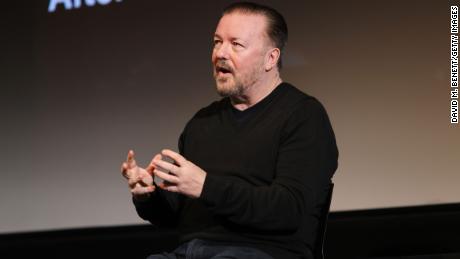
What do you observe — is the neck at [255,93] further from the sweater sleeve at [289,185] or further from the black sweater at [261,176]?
the sweater sleeve at [289,185]

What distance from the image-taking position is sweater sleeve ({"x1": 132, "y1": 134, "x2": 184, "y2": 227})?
213 centimetres

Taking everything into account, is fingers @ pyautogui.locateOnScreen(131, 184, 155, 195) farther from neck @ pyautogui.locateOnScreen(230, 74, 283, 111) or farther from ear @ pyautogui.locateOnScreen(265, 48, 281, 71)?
ear @ pyautogui.locateOnScreen(265, 48, 281, 71)

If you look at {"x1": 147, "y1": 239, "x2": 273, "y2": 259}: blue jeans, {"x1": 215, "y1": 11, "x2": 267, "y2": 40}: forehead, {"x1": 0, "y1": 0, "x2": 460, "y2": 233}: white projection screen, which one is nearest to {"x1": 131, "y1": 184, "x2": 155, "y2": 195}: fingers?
{"x1": 147, "y1": 239, "x2": 273, "y2": 259}: blue jeans

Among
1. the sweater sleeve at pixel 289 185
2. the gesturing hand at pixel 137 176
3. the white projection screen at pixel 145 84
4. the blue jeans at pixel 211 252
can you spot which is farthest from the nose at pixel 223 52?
the white projection screen at pixel 145 84

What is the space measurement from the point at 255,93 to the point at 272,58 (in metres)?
0.12

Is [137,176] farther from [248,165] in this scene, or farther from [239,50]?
[239,50]

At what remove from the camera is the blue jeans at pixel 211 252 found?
1.89 metres

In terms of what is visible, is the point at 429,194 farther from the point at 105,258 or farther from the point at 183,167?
the point at 183,167

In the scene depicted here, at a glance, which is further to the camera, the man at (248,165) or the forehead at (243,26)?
the forehead at (243,26)

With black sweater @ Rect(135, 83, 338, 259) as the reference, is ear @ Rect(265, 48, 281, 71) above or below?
above

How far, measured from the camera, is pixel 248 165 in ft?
6.57

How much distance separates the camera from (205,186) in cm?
179

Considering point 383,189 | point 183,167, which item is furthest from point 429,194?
point 183,167

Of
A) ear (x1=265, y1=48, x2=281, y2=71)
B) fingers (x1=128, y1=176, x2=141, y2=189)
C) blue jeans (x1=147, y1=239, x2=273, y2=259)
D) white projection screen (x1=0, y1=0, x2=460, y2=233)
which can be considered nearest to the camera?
blue jeans (x1=147, y1=239, x2=273, y2=259)
